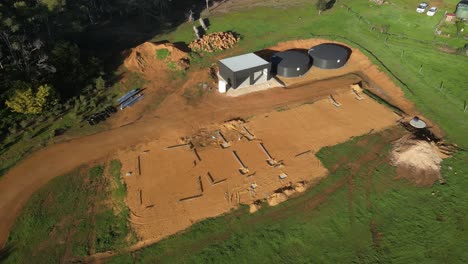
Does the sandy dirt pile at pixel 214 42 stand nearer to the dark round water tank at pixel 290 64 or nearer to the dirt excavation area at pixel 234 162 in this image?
the dark round water tank at pixel 290 64

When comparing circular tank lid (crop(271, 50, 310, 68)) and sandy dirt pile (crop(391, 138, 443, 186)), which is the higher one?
circular tank lid (crop(271, 50, 310, 68))

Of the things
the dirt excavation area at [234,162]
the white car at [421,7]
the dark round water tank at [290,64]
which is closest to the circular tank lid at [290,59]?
the dark round water tank at [290,64]

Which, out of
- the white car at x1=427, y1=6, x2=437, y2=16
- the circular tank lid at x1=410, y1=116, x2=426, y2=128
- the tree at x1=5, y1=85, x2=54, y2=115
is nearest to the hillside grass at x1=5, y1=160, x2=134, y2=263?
the tree at x1=5, y1=85, x2=54, y2=115

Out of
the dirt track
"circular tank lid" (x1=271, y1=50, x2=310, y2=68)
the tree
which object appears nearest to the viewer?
the dirt track

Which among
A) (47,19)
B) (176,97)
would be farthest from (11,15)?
(176,97)

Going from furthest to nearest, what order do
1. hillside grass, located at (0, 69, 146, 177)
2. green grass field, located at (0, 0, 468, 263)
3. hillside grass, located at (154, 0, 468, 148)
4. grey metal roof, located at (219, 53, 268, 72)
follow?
grey metal roof, located at (219, 53, 268, 72) < hillside grass, located at (154, 0, 468, 148) < hillside grass, located at (0, 69, 146, 177) < green grass field, located at (0, 0, 468, 263)

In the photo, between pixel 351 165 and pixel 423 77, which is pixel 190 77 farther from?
pixel 423 77

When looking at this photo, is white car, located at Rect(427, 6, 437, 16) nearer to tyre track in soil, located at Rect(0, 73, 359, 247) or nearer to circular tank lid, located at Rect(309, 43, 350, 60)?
circular tank lid, located at Rect(309, 43, 350, 60)
